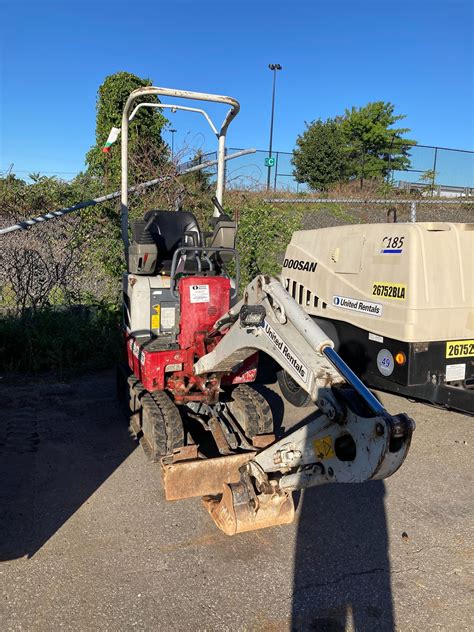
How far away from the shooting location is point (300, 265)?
21.7 feet

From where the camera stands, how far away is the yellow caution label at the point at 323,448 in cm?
290

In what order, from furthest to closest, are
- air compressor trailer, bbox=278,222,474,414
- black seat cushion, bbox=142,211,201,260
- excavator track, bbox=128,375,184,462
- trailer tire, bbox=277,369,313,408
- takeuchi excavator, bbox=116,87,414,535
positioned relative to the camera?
trailer tire, bbox=277,369,313,408 → black seat cushion, bbox=142,211,201,260 → air compressor trailer, bbox=278,222,474,414 → excavator track, bbox=128,375,184,462 → takeuchi excavator, bbox=116,87,414,535

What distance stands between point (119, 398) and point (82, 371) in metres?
1.30

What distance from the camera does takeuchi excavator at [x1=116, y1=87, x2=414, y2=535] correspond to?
9.22 ft

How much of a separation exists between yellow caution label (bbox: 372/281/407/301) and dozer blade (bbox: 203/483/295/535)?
2.35m

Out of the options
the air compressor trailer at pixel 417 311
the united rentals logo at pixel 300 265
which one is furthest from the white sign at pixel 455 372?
the united rentals logo at pixel 300 265

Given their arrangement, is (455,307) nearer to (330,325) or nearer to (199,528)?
(330,325)

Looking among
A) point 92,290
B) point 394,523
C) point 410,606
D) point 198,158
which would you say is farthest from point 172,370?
point 198,158

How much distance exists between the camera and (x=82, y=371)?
6.88 m

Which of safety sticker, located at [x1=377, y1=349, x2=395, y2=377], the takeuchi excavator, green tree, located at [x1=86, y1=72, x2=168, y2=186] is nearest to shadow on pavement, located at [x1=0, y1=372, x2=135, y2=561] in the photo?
the takeuchi excavator

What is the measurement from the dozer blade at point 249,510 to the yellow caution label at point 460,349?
7.76 feet

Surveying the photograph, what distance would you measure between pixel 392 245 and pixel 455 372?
4.44 ft

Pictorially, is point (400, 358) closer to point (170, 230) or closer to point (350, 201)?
point (170, 230)

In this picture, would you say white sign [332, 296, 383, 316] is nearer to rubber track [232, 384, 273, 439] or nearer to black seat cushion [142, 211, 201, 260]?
rubber track [232, 384, 273, 439]
